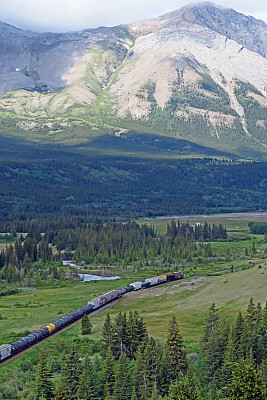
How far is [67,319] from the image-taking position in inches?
4031

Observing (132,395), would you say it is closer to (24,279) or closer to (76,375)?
(76,375)

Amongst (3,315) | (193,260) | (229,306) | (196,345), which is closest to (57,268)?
(193,260)

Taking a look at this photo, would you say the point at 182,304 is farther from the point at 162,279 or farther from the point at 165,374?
the point at 165,374

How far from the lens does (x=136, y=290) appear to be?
13712 centimetres

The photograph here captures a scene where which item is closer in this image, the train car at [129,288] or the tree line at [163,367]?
the tree line at [163,367]

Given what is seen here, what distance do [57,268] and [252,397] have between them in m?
137

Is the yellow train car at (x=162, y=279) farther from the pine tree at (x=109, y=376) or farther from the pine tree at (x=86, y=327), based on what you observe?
the pine tree at (x=109, y=376)

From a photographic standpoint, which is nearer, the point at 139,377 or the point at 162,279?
the point at 139,377

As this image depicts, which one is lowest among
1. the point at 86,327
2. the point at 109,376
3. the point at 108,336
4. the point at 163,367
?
the point at 86,327

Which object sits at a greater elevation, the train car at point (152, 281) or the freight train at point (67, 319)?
the train car at point (152, 281)

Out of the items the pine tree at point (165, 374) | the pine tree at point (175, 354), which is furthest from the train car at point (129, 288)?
the pine tree at point (165, 374)

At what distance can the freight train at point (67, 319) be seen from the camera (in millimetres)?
83225

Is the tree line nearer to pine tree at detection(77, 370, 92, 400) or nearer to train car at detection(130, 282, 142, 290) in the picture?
pine tree at detection(77, 370, 92, 400)

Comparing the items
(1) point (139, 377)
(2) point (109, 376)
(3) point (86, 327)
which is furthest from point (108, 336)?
(1) point (139, 377)
